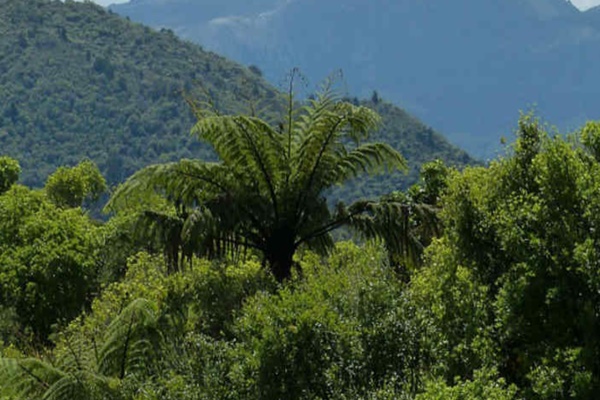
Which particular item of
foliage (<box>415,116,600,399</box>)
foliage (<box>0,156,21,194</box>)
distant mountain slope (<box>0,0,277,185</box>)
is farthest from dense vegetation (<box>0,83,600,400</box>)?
distant mountain slope (<box>0,0,277,185</box>)

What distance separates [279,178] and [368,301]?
3.57 meters

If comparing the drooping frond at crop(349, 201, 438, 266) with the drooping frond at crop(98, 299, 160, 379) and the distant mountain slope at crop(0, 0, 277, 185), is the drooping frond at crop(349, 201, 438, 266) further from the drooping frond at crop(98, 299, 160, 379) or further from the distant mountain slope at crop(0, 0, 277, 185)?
the distant mountain slope at crop(0, 0, 277, 185)

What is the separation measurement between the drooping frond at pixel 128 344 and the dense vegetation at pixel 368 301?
0.02 meters

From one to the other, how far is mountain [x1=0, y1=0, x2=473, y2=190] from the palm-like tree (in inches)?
4265

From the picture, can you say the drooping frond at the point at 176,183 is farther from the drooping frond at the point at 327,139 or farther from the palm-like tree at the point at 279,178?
the drooping frond at the point at 327,139

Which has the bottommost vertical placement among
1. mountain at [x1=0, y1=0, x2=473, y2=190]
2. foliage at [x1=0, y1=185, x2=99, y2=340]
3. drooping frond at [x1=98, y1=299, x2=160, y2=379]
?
drooping frond at [x1=98, y1=299, x2=160, y2=379]

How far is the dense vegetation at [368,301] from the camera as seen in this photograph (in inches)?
344

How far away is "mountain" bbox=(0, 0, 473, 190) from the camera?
13150 cm

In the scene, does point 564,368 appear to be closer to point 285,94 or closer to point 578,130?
point 578,130

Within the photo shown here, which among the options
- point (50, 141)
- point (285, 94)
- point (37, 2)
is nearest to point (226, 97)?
point (50, 141)

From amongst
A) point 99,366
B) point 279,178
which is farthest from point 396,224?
point 99,366

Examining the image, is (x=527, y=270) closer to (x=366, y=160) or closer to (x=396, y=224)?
(x=396, y=224)

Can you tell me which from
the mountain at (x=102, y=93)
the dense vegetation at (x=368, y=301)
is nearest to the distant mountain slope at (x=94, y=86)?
the mountain at (x=102, y=93)

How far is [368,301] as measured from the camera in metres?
9.99
